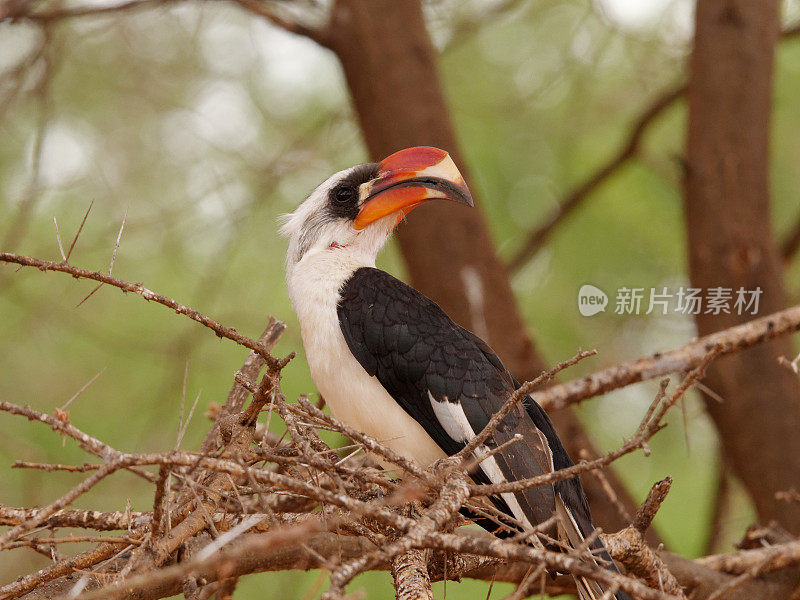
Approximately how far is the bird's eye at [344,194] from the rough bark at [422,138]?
894 millimetres

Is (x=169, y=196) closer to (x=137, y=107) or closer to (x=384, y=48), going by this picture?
(x=137, y=107)

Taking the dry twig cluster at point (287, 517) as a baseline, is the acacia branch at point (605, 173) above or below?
above

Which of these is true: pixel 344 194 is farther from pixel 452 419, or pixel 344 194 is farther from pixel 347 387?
pixel 452 419

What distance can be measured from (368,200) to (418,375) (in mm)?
741

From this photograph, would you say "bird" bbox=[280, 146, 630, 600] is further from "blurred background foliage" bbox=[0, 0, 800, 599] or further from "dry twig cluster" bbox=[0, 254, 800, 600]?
"blurred background foliage" bbox=[0, 0, 800, 599]

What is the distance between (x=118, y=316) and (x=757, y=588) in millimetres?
3896

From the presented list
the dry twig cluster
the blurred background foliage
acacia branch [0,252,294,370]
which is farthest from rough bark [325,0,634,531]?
acacia branch [0,252,294,370]

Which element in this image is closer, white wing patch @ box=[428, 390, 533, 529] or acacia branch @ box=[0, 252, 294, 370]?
acacia branch @ box=[0, 252, 294, 370]

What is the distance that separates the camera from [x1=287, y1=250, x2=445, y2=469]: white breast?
2.56m

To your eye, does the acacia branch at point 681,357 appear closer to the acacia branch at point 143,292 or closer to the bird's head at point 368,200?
the bird's head at point 368,200

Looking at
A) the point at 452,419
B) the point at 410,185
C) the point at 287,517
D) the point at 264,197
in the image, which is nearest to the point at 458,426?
the point at 452,419

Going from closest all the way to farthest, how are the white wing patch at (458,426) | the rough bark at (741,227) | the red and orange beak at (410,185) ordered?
the white wing patch at (458,426) < the red and orange beak at (410,185) < the rough bark at (741,227)

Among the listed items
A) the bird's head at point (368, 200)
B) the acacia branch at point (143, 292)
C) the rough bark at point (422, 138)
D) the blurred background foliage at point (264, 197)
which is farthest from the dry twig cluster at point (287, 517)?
the blurred background foliage at point (264, 197)

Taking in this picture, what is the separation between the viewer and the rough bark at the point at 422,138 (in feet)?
12.5
